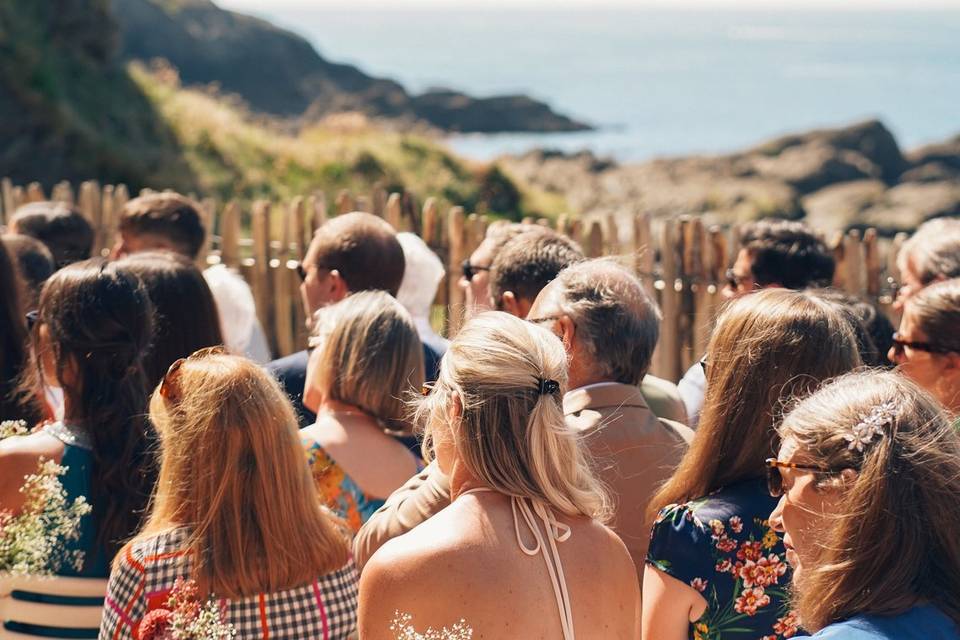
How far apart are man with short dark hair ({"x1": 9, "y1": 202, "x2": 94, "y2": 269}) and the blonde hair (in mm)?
2811

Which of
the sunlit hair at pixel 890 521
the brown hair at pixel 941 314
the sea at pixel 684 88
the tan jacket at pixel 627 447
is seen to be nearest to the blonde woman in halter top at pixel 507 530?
the sunlit hair at pixel 890 521

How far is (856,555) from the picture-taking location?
213cm

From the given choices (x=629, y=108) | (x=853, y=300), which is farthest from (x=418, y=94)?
(x=853, y=300)

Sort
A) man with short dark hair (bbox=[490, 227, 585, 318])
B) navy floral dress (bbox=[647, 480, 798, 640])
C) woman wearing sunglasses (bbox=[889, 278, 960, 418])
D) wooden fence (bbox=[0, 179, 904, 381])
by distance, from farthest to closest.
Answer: wooden fence (bbox=[0, 179, 904, 381]), man with short dark hair (bbox=[490, 227, 585, 318]), woman wearing sunglasses (bbox=[889, 278, 960, 418]), navy floral dress (bbox=[647, 480, 798, 640])

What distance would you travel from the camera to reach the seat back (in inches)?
129

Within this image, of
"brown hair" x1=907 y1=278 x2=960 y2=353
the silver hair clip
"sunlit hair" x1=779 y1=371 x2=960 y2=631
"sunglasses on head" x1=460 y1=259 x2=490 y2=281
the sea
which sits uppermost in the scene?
the silver hair clip

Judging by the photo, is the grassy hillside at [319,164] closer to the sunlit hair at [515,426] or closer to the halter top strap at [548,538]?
the sunlit hair at [515,426]

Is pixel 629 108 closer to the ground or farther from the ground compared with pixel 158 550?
closer to the ground

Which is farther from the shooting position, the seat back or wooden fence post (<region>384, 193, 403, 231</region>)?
wooden fence post (<region>384, 193, 403, 231</region>)

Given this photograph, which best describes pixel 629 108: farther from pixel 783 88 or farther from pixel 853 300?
pixel 853 300

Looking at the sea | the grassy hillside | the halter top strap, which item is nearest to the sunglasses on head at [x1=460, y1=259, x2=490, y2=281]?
the halter top strap

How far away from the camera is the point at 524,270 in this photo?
444 centimetres

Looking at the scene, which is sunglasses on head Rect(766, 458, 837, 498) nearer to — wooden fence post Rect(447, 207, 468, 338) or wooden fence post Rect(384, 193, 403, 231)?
wooden fence post Rect(447, 207, 468, 338)

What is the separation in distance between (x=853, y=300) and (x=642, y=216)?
3077mm
